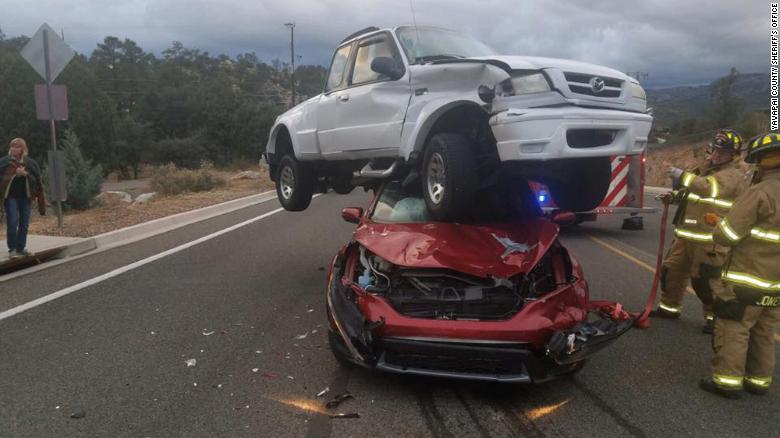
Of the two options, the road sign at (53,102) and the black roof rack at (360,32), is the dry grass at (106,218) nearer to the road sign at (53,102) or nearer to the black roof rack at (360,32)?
the road sign at (53,102)

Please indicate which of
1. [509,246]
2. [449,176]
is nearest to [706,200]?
[509,246]

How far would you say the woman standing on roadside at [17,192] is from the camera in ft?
28.9

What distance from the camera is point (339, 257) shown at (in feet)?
16.8

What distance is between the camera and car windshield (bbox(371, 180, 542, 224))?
17.9 ft

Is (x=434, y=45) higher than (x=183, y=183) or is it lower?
higher

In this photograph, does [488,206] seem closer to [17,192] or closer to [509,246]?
[509,246]

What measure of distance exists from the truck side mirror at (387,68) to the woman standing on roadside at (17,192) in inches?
238

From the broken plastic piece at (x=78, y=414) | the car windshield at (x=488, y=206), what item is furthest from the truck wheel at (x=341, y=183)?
the broken plastic piece at (x=78, y=414)

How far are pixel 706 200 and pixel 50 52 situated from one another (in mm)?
10548

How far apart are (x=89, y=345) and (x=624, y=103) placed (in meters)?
4.82

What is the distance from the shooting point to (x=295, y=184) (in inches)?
318

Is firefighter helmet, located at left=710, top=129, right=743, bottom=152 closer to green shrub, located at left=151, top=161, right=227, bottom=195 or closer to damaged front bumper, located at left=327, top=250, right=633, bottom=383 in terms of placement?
damaged front bumper, located at left=327, top=250, right=633, bottom=383

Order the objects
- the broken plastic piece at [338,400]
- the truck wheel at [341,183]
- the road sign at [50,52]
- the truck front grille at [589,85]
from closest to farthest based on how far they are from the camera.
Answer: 1. the broken plastic piece at [338,400]
2. the truck front grille at [589,85]
3. the truck wheel at [341,183]
4. the road sign at [50,52]

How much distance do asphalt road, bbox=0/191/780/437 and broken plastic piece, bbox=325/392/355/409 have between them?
0.06m
